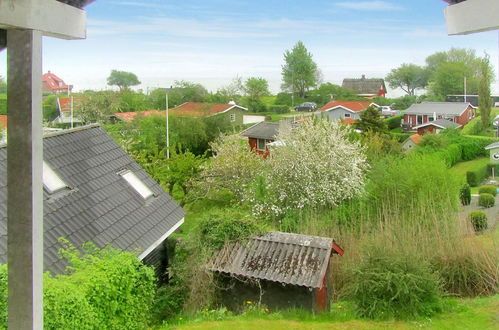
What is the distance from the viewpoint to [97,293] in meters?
2.99

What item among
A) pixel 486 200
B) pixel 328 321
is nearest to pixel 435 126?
pixel 486 200

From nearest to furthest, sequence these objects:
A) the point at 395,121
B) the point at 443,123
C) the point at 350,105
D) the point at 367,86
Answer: the point at 443,123
the point at 395,121
the point at 350,105
the point at 367,86

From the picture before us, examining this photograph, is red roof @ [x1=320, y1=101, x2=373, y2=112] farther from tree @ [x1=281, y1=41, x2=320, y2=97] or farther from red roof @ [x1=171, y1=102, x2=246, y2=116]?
red roof @ [x1=171, y1=102, x2=246, y2=116]

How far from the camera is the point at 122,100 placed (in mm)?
23312

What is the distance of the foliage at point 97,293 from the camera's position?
100 inches

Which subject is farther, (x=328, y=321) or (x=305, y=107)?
(x=305, y=107)

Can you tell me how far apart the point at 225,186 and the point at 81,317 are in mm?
8527

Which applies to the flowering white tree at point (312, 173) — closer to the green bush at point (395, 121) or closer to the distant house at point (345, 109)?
the green bush at point (395, 121)

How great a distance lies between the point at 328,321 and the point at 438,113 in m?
22.1

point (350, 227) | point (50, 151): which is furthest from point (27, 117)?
point (350, 227)

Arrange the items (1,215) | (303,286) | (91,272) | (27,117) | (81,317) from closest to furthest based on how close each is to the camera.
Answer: (27,117)
(81,317)
(91,272)
(1,215)
(303,286)

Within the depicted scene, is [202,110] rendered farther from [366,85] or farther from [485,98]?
[366,85]

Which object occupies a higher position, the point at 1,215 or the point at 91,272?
the point at 1,215

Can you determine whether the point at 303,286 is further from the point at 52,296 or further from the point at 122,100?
the point at 122,100
